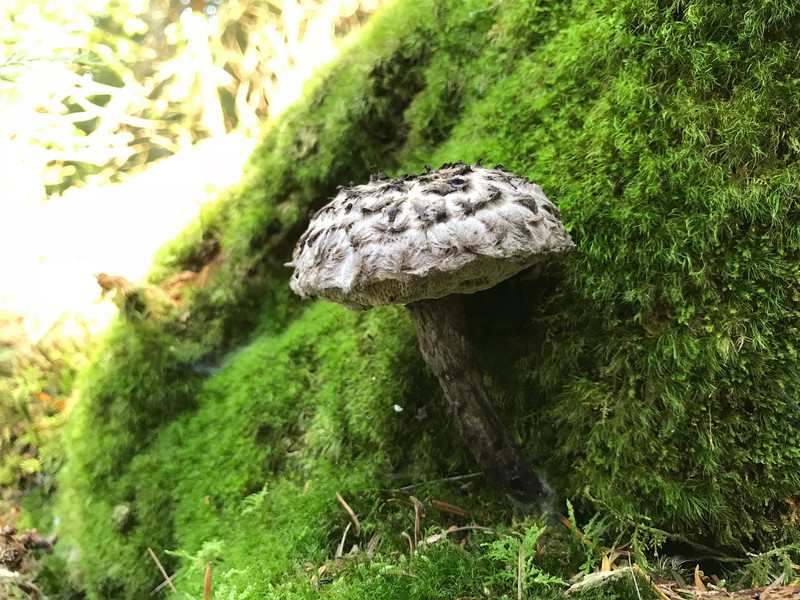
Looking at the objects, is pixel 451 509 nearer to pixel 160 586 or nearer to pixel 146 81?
pixel 160 586

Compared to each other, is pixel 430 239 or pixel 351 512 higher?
pixel 430 239

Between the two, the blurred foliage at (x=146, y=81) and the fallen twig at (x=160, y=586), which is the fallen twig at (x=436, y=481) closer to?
the fallen twig at (x=160, y=586)

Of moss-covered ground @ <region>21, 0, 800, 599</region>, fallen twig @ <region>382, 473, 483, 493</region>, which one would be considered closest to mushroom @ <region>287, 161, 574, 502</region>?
fallen twig @ <region>382, 473, 483, 493</region>

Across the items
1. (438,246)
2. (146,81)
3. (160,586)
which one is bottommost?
(160,586)

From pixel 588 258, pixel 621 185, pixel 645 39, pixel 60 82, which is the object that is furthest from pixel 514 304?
pixel 60 82

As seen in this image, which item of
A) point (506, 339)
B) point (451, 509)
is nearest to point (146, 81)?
point (506, 339)

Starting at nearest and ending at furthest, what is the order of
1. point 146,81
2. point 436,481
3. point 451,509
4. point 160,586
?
point 451,509 < point 436,481 < point 160,586 < point 146,81

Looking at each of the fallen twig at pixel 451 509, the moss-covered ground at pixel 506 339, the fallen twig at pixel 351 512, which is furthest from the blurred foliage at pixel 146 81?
the fallen twig at pixel 451 509

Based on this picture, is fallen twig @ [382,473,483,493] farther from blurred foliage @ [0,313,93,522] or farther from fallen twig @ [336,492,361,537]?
blurred foliage @ [0,313,93,522]
